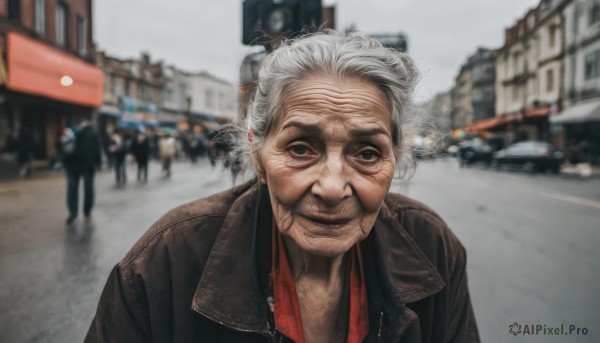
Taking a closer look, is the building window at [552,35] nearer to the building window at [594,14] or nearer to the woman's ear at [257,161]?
the building window at [594,14]

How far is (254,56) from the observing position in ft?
7.50

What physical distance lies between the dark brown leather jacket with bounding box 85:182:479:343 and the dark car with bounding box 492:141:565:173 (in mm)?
21071

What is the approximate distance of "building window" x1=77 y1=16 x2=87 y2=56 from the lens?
19328 mm

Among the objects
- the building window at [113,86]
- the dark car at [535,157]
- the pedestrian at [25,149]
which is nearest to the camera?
the pedestrian at [25,149]

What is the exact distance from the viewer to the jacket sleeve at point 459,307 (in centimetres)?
170

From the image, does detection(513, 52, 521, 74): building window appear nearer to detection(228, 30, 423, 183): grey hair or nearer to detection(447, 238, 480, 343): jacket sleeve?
detection(447, 238, 480, 343): jacket sleeve

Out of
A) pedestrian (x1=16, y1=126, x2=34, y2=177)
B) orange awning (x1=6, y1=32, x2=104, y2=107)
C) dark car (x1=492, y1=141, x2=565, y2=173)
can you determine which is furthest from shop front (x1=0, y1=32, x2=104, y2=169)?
dark car (x1=492, y1=141, x2=565, y2=173)

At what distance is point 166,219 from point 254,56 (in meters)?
1.07

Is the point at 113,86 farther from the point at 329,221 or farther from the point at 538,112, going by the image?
the point at 329,221

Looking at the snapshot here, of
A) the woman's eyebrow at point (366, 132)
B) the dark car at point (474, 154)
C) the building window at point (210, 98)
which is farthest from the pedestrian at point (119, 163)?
the building window at point (210, 98)

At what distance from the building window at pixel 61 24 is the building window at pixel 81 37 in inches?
47.5

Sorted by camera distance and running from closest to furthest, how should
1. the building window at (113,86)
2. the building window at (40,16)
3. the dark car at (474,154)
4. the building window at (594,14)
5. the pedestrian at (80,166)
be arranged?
the pedestrian at (80,166) → the building window at (40,16) → the building window at (594,14) → the dark car at (474,154) → the building window at (113,86)

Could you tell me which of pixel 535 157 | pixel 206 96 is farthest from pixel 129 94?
pixel 535 157

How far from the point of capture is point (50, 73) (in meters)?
15.4
